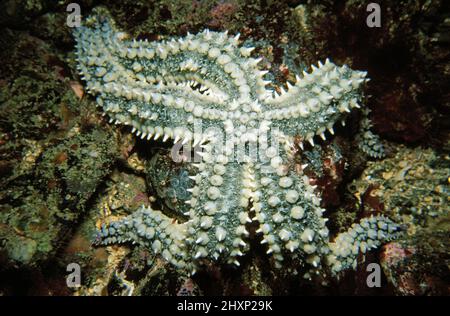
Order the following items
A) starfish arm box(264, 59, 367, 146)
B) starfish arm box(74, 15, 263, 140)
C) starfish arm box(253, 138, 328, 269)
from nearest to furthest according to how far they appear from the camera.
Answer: starfish arm box(253, 138, 328, 269)
starfish arm box(264, 59, 367, 146)
starfish arm box(74, 15, 263, 140)

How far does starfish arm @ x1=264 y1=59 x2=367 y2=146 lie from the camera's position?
3371mm

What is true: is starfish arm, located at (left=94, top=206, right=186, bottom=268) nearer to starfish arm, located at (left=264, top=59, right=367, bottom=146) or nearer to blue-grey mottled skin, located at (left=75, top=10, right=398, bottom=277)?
blue-grey mottled skin, located at (left=75, top=10, right=398, bottom=277)

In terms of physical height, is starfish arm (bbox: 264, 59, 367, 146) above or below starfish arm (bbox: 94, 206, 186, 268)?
above

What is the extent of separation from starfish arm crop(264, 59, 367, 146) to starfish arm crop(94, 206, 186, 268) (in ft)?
5.70

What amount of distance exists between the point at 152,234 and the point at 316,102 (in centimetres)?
248

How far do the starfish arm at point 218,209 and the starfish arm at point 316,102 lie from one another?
0.74m

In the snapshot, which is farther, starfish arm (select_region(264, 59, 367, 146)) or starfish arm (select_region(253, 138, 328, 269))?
starfish arm (select_region(264, 59, 367, 146))

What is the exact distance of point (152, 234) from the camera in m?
3.69

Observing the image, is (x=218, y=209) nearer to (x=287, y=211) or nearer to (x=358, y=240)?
(x=287, y=211)

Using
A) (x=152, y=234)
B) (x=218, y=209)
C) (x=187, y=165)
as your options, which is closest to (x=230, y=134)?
(x=187, y=165)

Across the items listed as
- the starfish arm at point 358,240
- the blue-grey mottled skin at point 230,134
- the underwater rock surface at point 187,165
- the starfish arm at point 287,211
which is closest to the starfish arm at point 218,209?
the blue-grey mottled skin at point 230,134

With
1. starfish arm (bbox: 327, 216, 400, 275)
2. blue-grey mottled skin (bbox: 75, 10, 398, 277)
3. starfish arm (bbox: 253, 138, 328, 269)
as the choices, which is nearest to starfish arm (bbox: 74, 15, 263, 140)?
blue-grey mottled skin (bbox: 75, 10, 398, 277)
